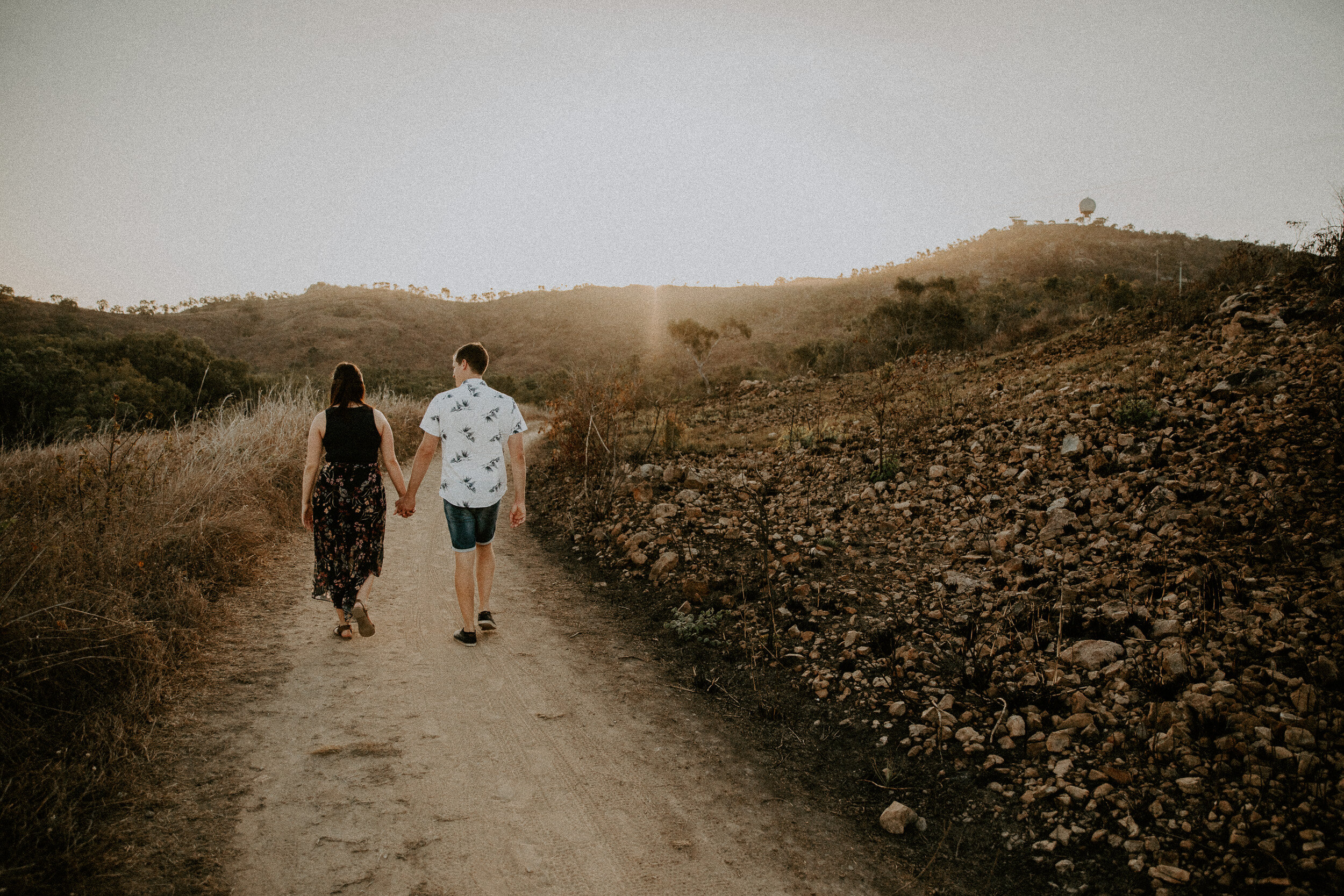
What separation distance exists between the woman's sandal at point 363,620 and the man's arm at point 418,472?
2.33 feet

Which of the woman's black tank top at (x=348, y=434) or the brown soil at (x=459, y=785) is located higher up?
the woman's black tank top at (x=348, y=434)

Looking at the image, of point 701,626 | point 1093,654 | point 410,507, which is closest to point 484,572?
point 410,507

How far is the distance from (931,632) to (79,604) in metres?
5.08

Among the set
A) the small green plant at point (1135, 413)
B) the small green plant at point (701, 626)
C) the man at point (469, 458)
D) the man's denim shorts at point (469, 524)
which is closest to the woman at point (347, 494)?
the man at point (469, 458)

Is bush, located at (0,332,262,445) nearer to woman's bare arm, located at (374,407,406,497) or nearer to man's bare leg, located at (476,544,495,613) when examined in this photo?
woman's bare arm, located at (374,407,406,497)

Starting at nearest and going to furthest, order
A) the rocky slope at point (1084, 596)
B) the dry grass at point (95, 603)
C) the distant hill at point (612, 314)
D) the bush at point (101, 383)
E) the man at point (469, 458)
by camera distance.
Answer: the dry grass at point (95, 603) < the rocky slope at point (1084, 596) < the man at point (469, 458) < the bush at point (101, 383) < the distant hill at point (612, 314)

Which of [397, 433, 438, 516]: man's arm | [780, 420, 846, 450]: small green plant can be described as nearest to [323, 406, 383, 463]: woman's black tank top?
[397, 433, 438, 516]: man's arm

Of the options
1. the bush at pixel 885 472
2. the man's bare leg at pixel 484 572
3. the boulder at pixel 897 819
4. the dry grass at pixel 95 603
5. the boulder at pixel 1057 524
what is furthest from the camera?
the bush at pixel 885 472

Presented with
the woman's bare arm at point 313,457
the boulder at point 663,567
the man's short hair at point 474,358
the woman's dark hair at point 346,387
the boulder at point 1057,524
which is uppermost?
the man's short hair at point 474,358

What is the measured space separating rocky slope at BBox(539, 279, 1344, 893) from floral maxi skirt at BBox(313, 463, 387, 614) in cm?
231

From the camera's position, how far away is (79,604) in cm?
334

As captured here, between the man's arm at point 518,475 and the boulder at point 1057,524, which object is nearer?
the man's arm at point 518,475

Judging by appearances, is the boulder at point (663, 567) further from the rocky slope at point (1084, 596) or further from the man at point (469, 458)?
the man at point (469, 458)

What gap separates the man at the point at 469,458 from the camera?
13.2ft
